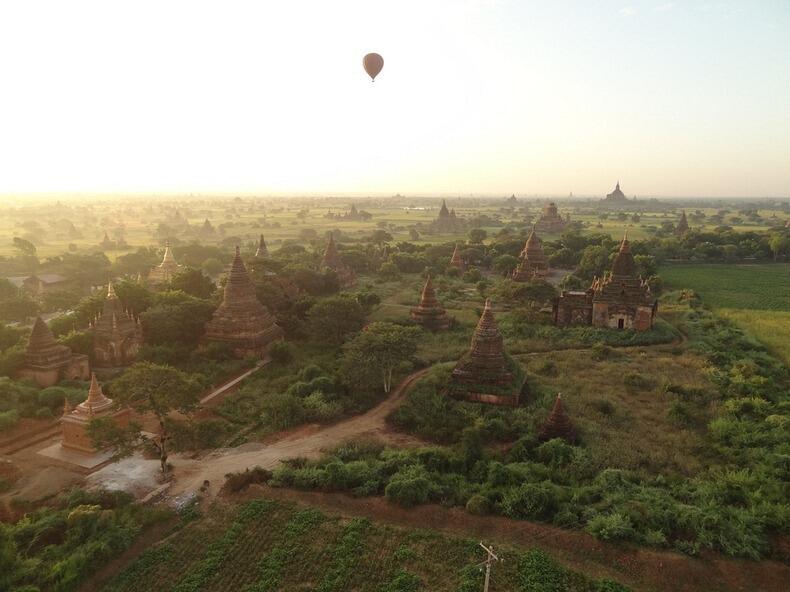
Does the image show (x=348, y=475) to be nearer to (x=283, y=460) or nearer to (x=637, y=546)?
(x=283, y=460)

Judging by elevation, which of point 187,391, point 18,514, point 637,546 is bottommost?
point 18,514

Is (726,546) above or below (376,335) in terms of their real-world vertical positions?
below

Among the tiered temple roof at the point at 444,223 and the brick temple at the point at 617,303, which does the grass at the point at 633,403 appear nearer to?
the brick temple at the point at 617,303

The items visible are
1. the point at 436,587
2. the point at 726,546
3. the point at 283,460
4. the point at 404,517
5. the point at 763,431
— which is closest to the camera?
the point at 436,587

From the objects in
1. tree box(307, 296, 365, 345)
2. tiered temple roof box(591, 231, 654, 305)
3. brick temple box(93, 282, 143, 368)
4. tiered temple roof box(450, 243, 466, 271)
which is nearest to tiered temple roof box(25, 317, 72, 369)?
brick temple box(93, 282, 143, 368)

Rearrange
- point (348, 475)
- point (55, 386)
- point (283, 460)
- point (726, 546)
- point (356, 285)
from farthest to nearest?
1. point (356, 285)
2. point (55, 386)
3. point (283, 460)
4. point (348, 475)
5. point (726, 546)

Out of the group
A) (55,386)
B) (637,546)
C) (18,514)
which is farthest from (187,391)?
(637,546)

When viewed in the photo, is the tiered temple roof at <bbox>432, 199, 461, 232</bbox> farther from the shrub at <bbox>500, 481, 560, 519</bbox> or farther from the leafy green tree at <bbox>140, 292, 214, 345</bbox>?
the shrub at <bbox>500, 481, 560, 519</bbox>
